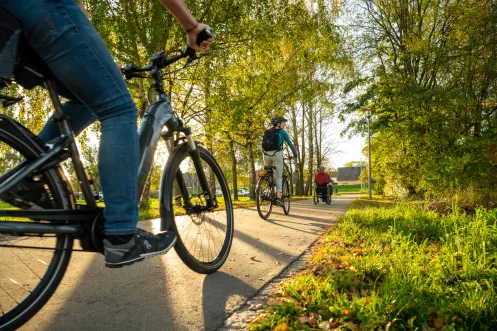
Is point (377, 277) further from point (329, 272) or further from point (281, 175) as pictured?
point (281, 175)

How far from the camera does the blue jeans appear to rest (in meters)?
1.55

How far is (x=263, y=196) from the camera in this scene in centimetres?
734

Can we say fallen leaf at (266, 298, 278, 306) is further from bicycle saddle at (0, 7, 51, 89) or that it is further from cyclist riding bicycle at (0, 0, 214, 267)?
bicycle saddle at (0, 7, 51, 89)

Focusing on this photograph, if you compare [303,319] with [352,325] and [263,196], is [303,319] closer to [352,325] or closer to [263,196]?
[352,325]

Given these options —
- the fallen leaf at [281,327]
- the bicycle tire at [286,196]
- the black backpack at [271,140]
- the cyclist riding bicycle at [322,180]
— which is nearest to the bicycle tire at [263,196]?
the bicycle tire at [286,196]

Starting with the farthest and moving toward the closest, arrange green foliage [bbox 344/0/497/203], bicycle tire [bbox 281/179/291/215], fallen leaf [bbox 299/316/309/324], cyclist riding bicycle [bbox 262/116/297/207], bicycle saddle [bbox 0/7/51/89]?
green foliage [bbox 344/0/497/203], bicycle tire [bbox 281/179/291/215], cyclist riding bicycle [bbox 262/116/297/207], fallen leaf [bbox 299/316/309/324], bicycle saddle [bbox 0/7/51/89]

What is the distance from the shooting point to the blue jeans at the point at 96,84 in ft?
5.09

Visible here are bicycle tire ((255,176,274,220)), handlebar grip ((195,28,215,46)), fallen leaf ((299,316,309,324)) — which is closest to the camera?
fallen leaf ((299,316,309,324))

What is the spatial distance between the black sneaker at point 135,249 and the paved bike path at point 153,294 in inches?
13.2

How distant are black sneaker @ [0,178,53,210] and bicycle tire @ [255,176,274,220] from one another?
550 cm

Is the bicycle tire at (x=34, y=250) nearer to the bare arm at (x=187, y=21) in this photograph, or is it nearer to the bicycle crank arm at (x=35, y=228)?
the bicycle crank arm at (x=35, y=228)

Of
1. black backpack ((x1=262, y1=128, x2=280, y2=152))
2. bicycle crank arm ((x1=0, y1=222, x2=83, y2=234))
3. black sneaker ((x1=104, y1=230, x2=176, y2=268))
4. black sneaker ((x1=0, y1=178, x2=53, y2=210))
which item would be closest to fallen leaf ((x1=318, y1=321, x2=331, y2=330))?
black sneaker ((x1=104, y1=230, x2=176, y2=268))

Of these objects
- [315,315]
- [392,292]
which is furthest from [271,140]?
[315,315]

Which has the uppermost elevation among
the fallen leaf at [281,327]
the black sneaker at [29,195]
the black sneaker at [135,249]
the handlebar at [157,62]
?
the handlebar at [157,62]
